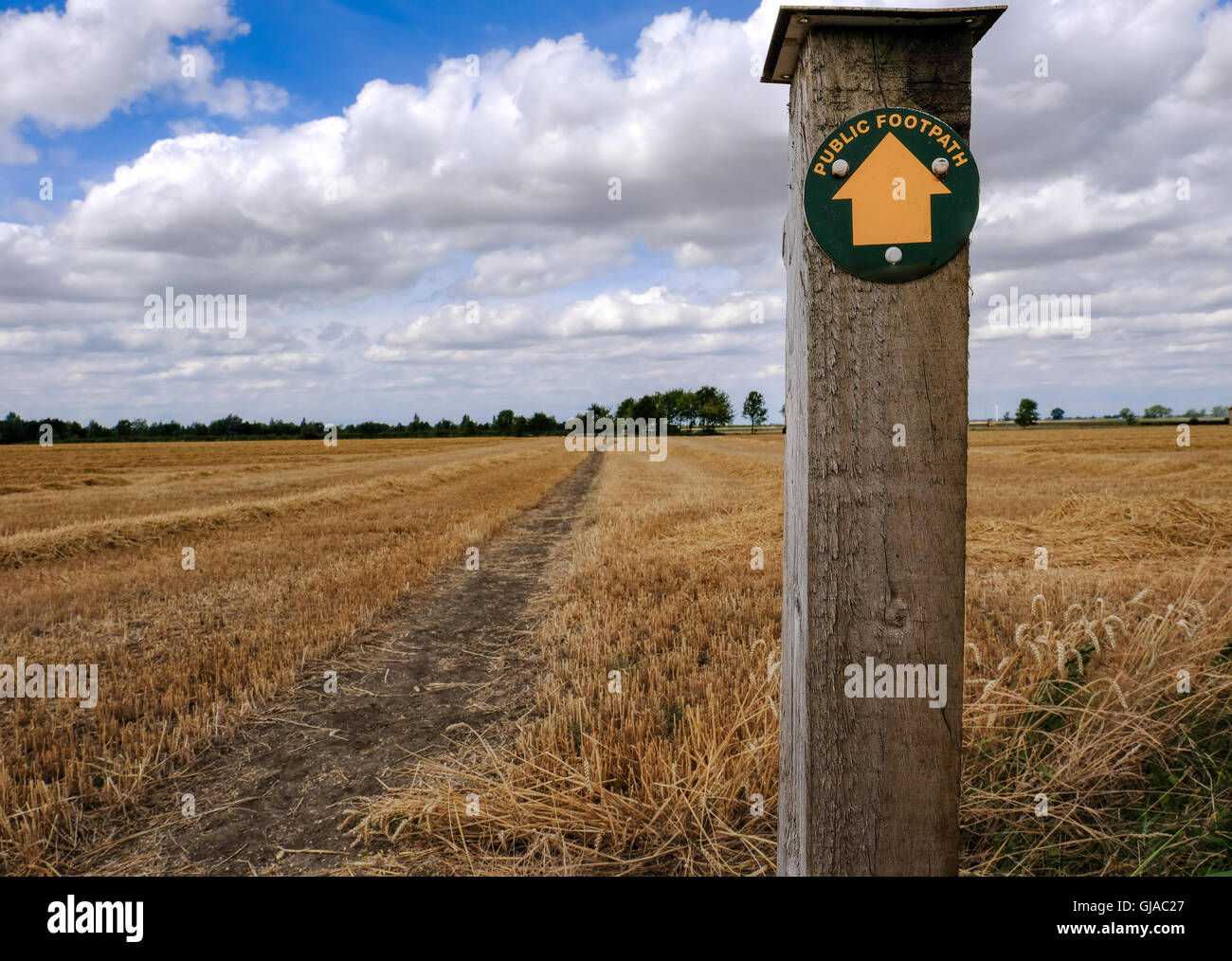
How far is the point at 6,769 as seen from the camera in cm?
378

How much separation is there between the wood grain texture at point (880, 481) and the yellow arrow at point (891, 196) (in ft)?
0.37

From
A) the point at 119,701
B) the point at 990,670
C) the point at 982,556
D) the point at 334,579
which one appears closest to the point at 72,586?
the point at 334,579

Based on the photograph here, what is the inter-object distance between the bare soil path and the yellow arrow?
10.8ft

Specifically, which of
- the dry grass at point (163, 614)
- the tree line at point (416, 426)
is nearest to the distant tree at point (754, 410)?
the tree line at point (416, 426)

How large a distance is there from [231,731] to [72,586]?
5.99 metres

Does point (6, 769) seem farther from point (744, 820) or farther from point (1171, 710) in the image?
point (1171, 710)

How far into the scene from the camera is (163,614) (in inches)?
287

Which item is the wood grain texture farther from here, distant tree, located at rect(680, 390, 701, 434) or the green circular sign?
distant tree, located at rect(680, 390, 701, 434)

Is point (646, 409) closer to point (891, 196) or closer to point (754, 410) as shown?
point (754, 410)

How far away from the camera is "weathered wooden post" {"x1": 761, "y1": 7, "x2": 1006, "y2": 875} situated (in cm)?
170

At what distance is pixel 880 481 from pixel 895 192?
74 cm

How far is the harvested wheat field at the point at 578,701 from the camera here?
3.00 meters

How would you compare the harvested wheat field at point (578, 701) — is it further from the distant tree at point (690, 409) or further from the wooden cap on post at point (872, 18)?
the distant tree at point (690, 409)

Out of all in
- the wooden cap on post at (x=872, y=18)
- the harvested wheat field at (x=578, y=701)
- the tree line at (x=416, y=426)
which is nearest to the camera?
the wooden cap on post at (x=872, y=18)
